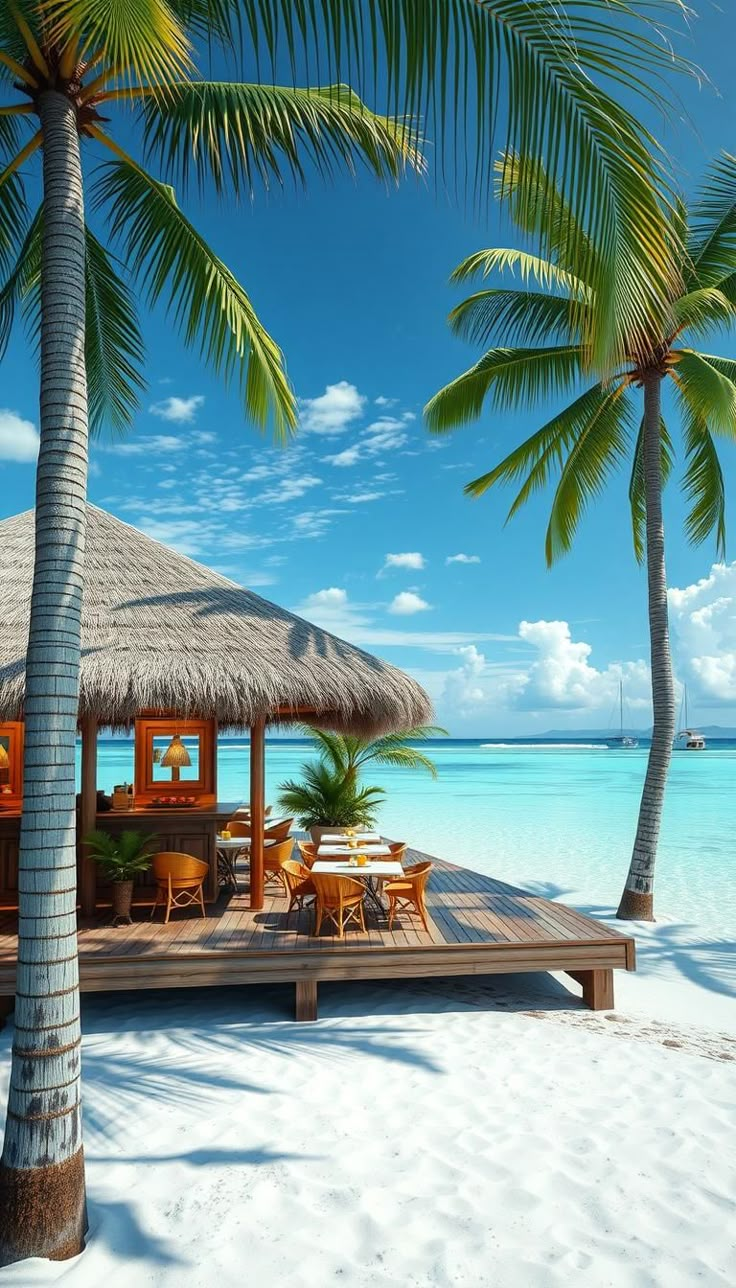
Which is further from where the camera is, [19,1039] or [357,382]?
[357,382]

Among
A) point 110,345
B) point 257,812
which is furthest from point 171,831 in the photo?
point 110,345

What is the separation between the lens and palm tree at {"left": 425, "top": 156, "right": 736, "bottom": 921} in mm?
9875

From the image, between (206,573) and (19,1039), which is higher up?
(206,573)

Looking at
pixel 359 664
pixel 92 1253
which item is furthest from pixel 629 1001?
pixel 92 1253

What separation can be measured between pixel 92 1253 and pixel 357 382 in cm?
3261

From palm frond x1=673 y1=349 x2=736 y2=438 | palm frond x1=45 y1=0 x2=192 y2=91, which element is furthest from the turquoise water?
palm frond x1=45 y1=0 x2=192 y2=91

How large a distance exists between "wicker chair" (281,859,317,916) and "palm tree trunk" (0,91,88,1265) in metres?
4.00

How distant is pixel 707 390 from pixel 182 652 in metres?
6.63

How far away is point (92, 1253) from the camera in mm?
3592

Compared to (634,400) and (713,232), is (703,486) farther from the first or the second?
(713,232)

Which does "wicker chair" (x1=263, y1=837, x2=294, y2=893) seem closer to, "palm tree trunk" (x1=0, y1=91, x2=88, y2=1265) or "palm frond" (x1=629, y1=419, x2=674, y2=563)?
"palm tree trunk" (x1=0, y1=91, x2=88, y2=1265)

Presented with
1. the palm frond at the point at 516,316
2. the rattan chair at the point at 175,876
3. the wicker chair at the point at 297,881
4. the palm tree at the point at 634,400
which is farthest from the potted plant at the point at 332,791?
the palm frond at the point at 516,316

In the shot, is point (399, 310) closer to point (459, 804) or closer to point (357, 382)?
point (357, 382)

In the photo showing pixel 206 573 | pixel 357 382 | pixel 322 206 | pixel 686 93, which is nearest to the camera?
pixel 686 93
